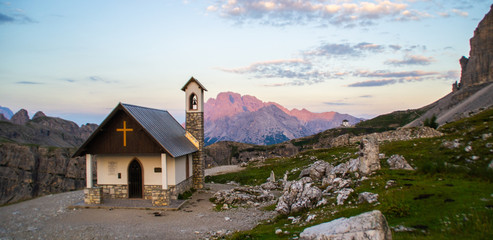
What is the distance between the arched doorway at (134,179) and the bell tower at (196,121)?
6.80 metres

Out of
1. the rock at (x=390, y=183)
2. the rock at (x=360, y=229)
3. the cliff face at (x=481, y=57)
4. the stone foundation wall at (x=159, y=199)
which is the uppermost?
the cliff face at (x=481, y=57)

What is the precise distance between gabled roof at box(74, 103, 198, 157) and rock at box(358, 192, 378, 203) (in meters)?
14.6

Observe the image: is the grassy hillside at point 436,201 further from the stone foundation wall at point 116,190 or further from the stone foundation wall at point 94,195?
the stone foundation wall at point 94,195

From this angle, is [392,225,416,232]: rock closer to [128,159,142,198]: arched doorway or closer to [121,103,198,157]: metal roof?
[121,103,198,157]: metal roof

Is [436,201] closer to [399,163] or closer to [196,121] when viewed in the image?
[399,163]

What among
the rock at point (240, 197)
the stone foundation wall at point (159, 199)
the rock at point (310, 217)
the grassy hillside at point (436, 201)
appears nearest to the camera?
the grassy hillside at point (436, 201)

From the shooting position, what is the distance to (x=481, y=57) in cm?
15975

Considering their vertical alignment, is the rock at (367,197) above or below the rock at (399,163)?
below

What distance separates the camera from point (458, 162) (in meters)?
19.1

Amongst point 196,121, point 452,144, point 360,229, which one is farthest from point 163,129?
point 452,144

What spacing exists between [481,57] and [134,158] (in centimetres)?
19522

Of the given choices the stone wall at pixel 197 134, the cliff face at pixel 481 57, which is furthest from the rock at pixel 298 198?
the cliff face at pixel 481 57

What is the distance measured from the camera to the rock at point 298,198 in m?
17.9

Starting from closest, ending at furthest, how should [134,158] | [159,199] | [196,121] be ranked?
[159,199]
[134,158]
[196,121]
